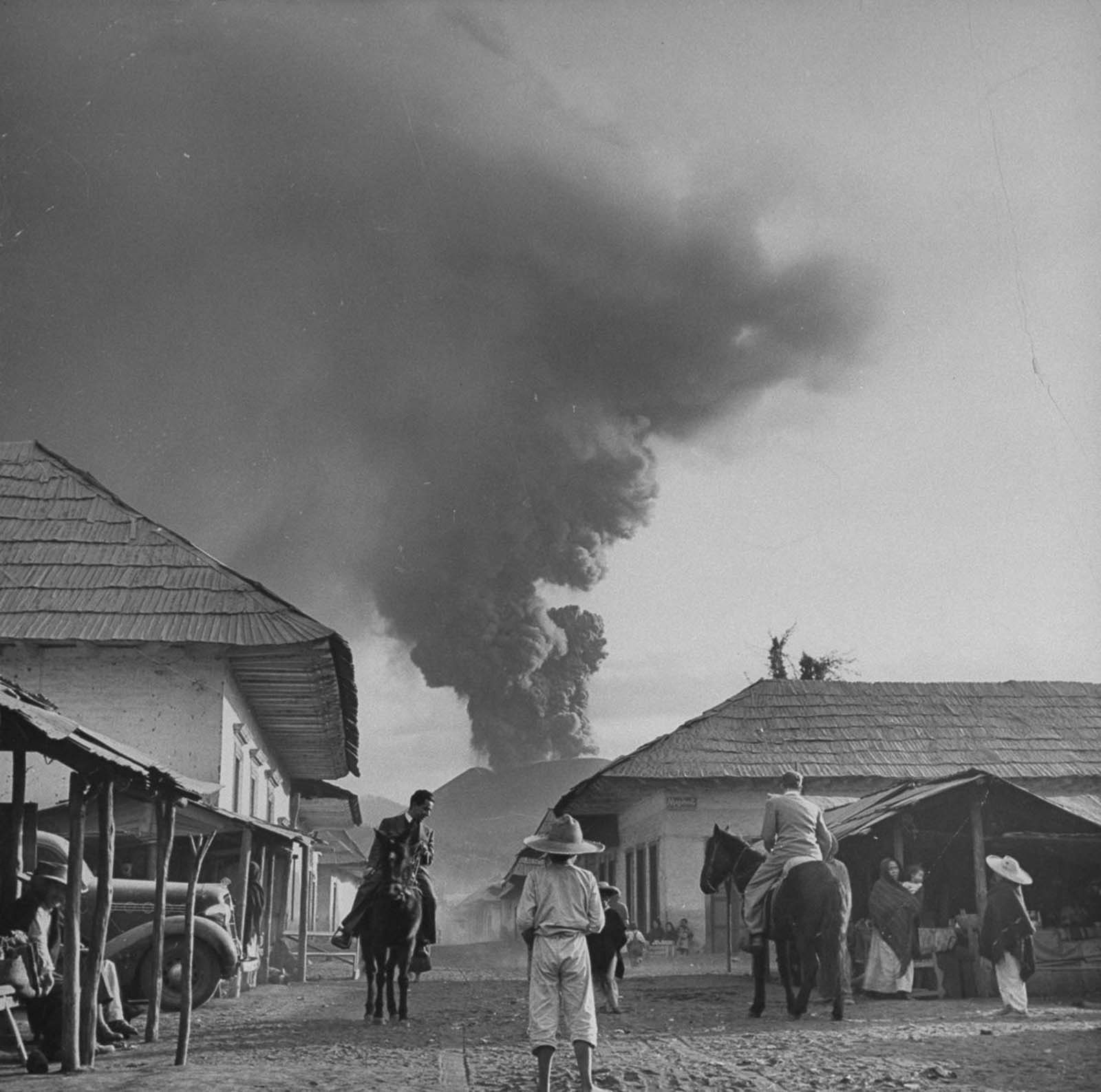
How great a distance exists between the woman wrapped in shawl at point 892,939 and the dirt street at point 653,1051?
0.38 m

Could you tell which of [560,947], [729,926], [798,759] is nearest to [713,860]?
[729,926]

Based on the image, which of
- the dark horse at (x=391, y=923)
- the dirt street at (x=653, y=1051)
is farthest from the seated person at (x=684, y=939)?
the dark horse at (x=391, y=923)

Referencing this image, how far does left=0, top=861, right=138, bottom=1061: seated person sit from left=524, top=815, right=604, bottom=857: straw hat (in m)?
3.11

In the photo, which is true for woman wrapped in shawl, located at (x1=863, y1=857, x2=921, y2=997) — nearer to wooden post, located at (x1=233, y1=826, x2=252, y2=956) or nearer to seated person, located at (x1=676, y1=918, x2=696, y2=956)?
wooden post, located at (x1=233, y1=826, x2=252, y2=956)

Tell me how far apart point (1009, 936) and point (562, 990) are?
6780 millimetres

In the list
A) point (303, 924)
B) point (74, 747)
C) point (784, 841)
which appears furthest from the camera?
point (303, 924)

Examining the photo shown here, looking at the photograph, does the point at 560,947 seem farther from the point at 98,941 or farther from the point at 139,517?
the point at 139,517

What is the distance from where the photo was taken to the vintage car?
482 inches

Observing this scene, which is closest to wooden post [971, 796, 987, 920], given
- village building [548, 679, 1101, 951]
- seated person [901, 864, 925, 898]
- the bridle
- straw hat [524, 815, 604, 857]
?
seated person [901, 864, 925, 898]

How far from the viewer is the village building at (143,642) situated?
16703 millimetres

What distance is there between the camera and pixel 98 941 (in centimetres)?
821

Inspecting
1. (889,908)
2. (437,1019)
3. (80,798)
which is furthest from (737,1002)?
(80,798)

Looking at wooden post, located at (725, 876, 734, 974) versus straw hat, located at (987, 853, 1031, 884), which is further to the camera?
wooden post, located at (725, 876, 734, 974)

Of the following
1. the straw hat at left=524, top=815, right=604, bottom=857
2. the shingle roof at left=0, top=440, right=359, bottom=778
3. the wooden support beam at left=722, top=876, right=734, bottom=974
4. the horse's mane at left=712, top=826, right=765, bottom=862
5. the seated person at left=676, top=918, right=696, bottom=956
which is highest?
the shingle roof at left=0, top=440, right=359, bottom=778
